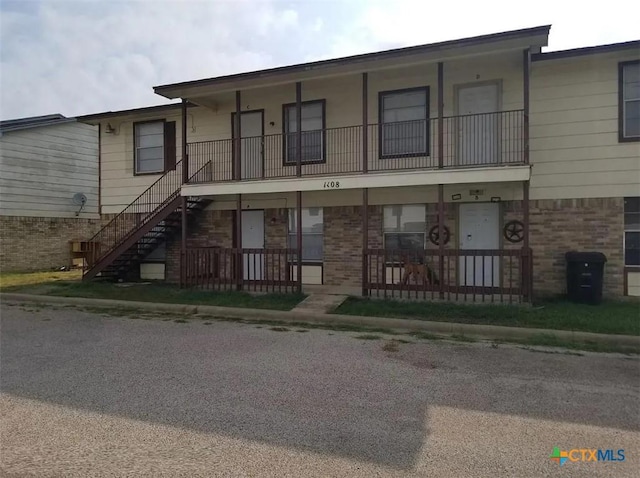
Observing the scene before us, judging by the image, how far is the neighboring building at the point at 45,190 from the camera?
17.0 metres

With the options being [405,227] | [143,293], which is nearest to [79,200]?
[143,293]

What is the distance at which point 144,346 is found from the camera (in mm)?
6688

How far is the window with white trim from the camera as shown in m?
14.6

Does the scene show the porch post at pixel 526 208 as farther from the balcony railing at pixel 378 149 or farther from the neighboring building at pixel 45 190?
the neighboring building at pixel 45 190

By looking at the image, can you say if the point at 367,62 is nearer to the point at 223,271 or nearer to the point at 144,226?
the point at 223,271

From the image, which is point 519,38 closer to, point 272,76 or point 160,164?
point 272,76

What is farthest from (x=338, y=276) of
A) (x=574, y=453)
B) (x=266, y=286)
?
(x=574, y=453)

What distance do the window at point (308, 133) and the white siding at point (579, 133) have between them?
5.38 metres

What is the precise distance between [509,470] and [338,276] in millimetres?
9232

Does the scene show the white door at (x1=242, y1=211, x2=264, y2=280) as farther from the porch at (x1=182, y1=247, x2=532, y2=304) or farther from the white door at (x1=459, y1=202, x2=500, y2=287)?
the white door at (x1=459, y1=202, x2=500, y2=287)

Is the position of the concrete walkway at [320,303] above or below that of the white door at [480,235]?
below

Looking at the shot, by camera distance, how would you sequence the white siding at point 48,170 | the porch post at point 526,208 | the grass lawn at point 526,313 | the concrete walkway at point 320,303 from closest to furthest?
1. the grass lawn at point 526,313
2. the concrete walkway at point 320,303
3. the porch post at point 526,208
4. the white siding at point 48,170

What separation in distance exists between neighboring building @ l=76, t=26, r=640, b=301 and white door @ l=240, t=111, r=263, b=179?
42mm

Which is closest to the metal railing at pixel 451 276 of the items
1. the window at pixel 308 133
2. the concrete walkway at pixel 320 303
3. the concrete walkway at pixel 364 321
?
the concrete walkway at pixel 320 303
